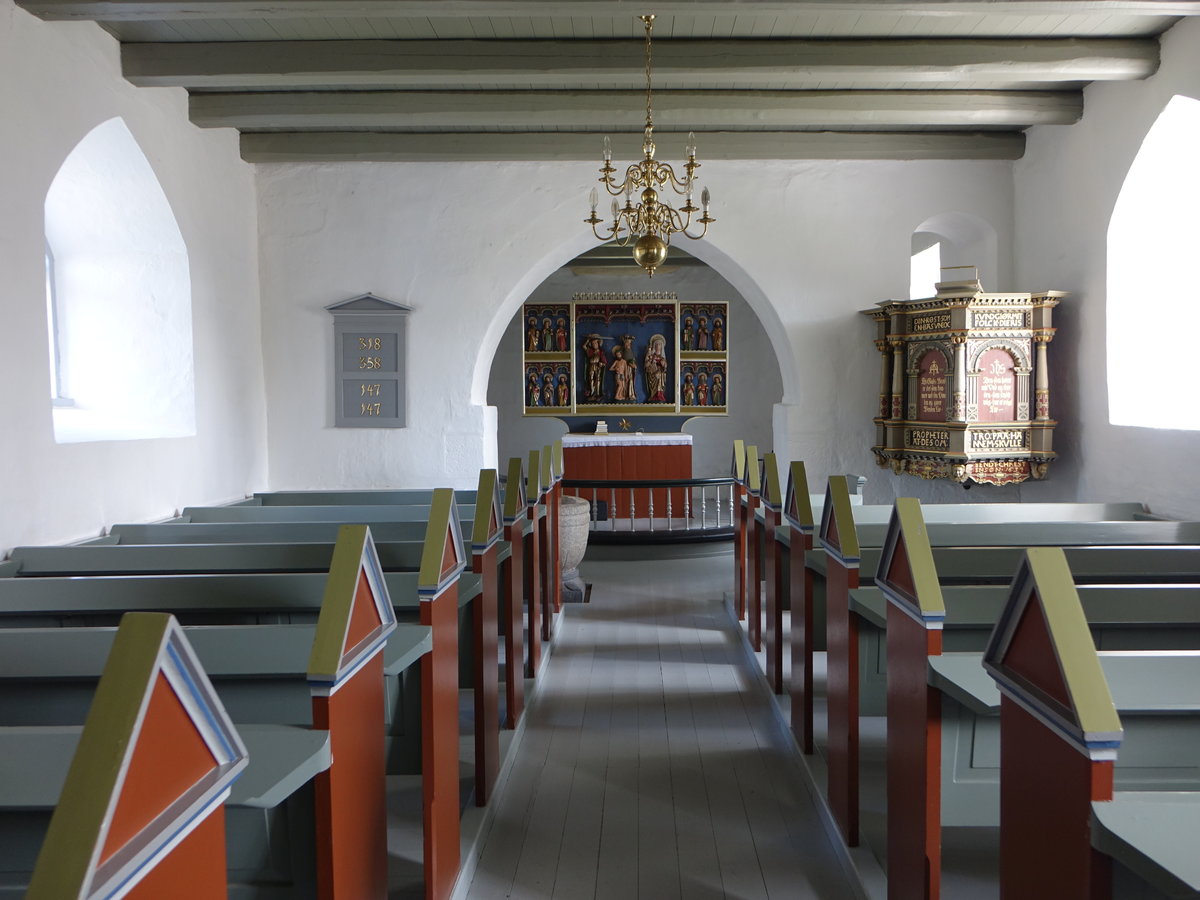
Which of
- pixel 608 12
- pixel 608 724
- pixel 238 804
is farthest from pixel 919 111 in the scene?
pixel 238 804

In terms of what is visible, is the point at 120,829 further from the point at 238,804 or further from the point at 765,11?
the point at 765,11

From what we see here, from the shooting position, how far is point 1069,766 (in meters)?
1.43

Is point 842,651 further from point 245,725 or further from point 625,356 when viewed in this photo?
point 625,356

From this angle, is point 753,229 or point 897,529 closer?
point 897,529

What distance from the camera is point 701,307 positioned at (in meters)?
11.6

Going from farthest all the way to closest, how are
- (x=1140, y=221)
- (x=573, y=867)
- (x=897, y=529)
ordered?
1. (x=1140, y=221)
2. (x=573, y=867)
3. (x=897, y=529)

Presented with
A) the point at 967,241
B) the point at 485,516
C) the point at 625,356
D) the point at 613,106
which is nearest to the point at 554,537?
the point at 485,516

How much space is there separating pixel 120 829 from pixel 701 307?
36.0 ft

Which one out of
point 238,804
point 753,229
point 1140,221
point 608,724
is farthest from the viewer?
point 753,229

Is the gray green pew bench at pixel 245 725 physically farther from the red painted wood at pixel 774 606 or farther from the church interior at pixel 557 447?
the red painted wood at pixel 774 606

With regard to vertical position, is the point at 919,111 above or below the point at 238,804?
above

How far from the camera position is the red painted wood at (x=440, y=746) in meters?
2.47

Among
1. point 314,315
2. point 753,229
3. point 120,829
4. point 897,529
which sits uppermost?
point 753,229

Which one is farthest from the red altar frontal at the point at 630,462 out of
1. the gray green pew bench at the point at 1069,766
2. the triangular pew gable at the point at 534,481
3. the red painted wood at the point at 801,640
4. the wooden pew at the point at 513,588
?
the gray green pew bench at the point at 1069,766
